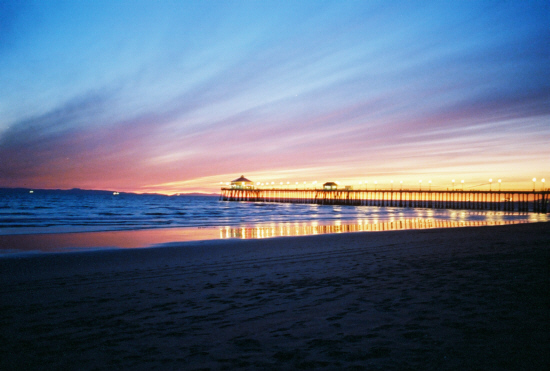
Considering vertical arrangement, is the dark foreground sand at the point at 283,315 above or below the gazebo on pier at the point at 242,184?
below

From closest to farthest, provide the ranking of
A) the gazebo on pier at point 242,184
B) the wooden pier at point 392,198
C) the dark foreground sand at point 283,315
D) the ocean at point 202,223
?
the dark foreground sand at point 283,315 → the ocean at point 202,223 → the wooden pier at point 392,198 → the gazebo on pier at point 242,184

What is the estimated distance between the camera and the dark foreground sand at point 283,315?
316 centimetres

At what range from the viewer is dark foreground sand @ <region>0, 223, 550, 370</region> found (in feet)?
10.4

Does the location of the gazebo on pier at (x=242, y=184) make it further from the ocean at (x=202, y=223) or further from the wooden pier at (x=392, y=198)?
the ocean at (x=202, y=223)

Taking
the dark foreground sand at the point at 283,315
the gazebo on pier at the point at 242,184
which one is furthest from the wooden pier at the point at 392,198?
the dark foreground sand at the point at 283,315

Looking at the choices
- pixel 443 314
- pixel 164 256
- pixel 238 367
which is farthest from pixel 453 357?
pixel 164 256

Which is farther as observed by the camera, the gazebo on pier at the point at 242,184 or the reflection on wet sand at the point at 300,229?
the gazebo on pier at the point at 242,184

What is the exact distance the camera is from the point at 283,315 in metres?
4.40

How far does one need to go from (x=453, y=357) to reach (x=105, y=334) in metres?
3.34

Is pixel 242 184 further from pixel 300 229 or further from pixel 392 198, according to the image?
pixel 300 229

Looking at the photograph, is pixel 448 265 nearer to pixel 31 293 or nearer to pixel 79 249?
pixel 31 293

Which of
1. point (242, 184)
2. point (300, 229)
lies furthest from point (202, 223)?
point (242, 184)

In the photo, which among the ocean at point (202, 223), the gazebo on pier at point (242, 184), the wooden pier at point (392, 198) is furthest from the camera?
the gazebo on pier at point (242, 184)

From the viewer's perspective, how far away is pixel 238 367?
3.02m
